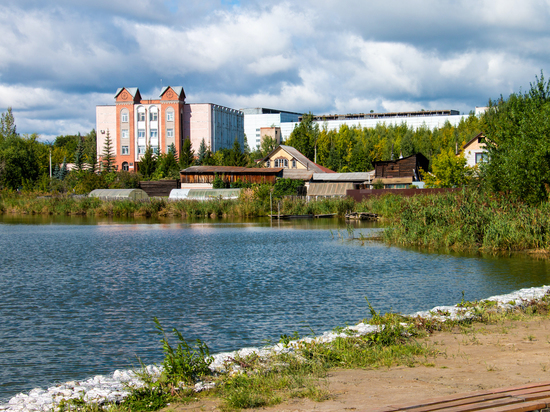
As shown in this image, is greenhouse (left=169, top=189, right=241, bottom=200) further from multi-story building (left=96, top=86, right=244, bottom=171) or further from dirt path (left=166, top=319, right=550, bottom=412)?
dirt path (left=166, top=319, right=550, bottom=412)

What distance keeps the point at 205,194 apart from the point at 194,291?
52119 millimetres

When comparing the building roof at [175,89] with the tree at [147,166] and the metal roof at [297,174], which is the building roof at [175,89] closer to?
the tree at [147,166]

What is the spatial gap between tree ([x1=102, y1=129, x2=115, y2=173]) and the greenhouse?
2305 cm

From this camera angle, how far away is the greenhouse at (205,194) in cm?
6612

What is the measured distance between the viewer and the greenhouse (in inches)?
2603

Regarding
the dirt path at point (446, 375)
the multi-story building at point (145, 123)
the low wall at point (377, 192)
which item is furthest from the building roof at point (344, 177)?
the dirt path at point (446, 375)

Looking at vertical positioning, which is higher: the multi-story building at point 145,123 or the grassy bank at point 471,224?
the multi-story building at point 145,123

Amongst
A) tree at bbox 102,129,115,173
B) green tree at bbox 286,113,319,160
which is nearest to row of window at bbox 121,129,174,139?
tree at bbox 102,129,115,173

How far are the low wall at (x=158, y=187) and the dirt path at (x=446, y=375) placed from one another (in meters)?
70.5

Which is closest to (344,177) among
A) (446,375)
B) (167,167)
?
(167,167)

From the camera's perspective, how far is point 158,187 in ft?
254

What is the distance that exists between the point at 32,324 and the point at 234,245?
61.0ft

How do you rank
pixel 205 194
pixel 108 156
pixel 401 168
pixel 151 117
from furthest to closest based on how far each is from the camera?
pixel 151 117, pixel 108 156, pixel 401 168, pixel 205 194

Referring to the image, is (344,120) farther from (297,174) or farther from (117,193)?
(117,193)
